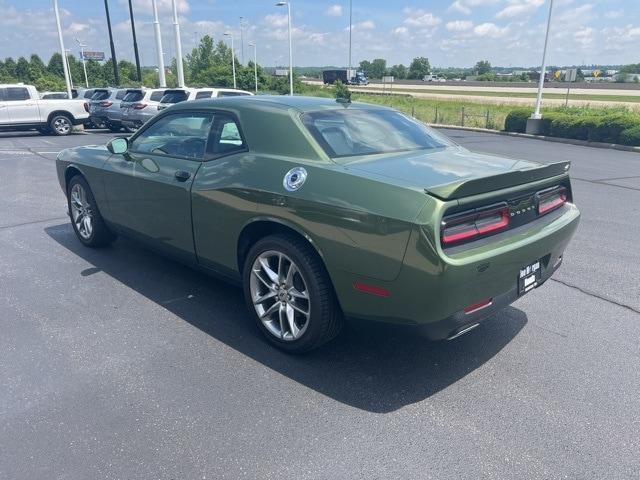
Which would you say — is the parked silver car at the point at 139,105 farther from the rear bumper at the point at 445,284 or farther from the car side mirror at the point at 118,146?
the rear bumper at the point at 445,284

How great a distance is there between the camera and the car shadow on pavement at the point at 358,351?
2959 millimetres

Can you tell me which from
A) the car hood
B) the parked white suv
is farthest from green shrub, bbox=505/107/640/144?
the car hood

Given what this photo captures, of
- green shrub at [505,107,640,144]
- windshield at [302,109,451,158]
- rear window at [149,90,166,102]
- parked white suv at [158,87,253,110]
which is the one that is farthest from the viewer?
rear window at [149,90,166,102]

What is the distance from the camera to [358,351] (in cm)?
342

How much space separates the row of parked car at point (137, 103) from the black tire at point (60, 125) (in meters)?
1.03

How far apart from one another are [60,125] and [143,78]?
187 ft

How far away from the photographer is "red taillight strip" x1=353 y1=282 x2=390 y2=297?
2.70m

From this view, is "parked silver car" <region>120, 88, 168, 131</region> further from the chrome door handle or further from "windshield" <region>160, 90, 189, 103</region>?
the chrome door handle

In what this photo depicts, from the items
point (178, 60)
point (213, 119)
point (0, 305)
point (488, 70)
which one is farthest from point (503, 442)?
point (488, 70)

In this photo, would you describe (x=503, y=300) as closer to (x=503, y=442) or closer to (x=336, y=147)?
(x=503, y=442)

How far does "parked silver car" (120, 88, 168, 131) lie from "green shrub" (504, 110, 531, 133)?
46.3 ft

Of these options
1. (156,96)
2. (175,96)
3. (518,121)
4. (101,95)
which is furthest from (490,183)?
(101,95)

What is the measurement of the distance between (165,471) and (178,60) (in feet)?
89.0

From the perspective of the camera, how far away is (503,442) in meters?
2.54
